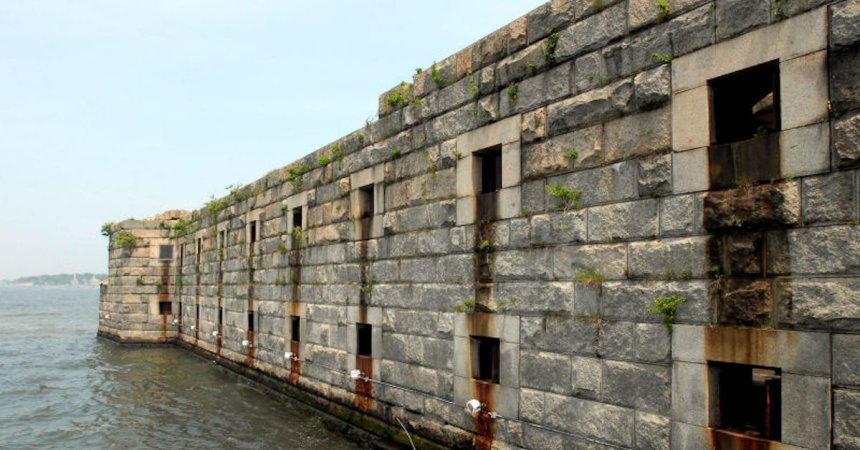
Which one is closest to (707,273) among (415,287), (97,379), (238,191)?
(415,287)

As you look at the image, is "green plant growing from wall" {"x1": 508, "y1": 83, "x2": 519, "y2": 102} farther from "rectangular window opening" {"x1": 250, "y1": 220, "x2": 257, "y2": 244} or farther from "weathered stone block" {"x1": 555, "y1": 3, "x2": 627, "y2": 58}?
"rectangular window opening" {"x1": 250, "y1": 220, "x2": 257, "y2": 244}

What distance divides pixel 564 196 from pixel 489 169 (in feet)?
5.87

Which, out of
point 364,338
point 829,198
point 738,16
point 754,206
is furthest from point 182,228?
point 829,198

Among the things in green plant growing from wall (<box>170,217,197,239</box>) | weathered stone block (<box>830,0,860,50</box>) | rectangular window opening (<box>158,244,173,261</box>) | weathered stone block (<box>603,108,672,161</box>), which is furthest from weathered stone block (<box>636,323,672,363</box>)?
rectangular window opening (<box>158,244,173,261</box>)

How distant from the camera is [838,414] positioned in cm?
489

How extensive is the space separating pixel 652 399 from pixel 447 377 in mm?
3484

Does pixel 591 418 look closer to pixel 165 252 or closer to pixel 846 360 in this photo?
pixel 846 360

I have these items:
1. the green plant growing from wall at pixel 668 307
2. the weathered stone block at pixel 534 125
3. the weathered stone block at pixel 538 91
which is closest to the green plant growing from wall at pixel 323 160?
the weathered stone block at pixel 538 91

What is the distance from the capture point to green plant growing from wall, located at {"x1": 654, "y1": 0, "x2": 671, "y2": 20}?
6.22 metres

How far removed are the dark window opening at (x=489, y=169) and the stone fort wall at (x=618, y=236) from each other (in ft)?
0.10

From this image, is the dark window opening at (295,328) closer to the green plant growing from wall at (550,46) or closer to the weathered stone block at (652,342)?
the green plant growing from wall at (550,46)

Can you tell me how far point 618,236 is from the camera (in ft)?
21.7

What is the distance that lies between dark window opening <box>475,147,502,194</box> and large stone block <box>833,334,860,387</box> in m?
4.50

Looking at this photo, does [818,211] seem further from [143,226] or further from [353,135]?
[143,226]
